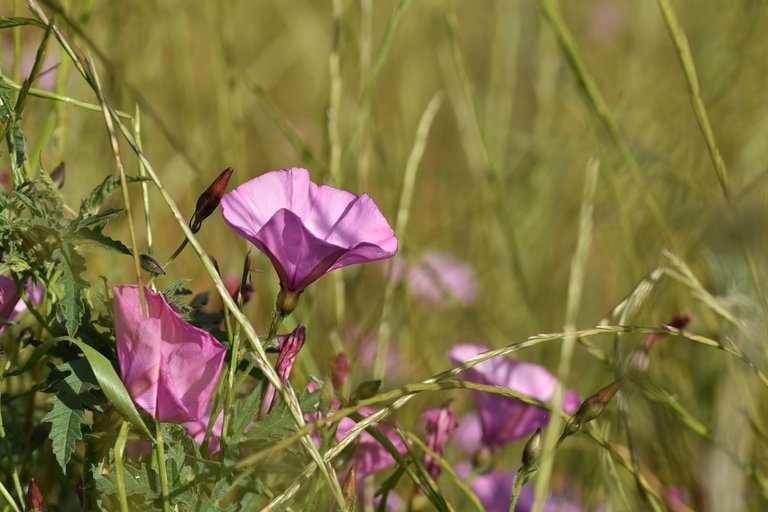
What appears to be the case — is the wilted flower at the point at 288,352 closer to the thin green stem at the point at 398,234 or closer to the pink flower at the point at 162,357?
the pink flower at the point at 162,357

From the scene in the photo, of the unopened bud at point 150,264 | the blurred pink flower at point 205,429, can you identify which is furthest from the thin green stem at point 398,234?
the unopened bud at point 150,264

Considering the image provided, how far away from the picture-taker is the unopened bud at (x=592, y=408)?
0.55 meters

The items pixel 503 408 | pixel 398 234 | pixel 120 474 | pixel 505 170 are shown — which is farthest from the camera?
pixel 505 170

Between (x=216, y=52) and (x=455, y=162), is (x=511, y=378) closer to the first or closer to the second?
(x=216, y=52)

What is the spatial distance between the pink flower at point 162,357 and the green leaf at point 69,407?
24 mm

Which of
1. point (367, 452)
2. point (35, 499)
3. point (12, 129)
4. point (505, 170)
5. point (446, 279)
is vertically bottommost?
point (35, 499)

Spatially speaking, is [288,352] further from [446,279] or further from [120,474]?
[446,279]

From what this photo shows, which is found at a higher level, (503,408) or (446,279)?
(446,279)

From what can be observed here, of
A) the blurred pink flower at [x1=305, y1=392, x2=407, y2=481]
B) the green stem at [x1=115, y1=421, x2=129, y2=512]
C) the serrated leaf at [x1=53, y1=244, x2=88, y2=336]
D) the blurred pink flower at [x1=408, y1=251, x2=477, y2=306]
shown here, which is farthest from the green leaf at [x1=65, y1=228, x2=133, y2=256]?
the blurred pink flower at [x1=408, y1=251, x2=477, y2=306]

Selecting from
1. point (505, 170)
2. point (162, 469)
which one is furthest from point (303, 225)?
point (505, 170)

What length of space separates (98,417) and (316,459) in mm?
142

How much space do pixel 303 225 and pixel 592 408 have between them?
0.67 ft

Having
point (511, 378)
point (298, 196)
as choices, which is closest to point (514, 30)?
point (511, 378)

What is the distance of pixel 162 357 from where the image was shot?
0.52m
